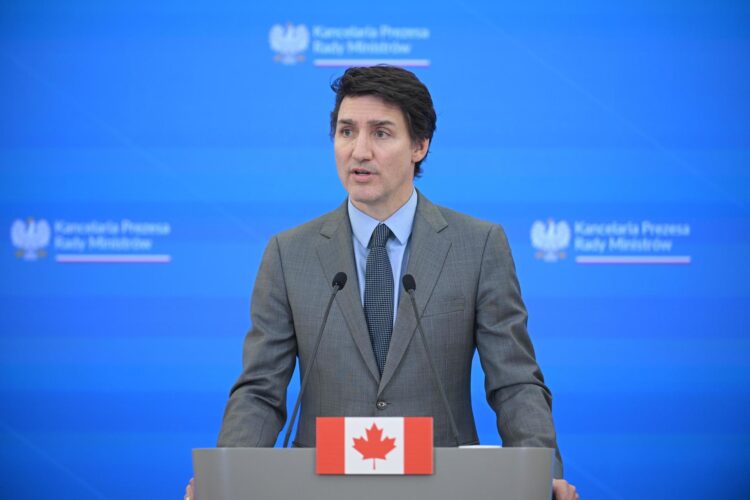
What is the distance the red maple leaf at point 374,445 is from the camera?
1.67 metres

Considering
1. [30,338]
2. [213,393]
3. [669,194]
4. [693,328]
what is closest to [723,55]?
[669,194]

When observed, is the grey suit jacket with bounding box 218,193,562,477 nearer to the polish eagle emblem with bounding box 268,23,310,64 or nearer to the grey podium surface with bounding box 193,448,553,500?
the grey podium surface with bounding box 193,448,553,500

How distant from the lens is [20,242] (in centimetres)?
381

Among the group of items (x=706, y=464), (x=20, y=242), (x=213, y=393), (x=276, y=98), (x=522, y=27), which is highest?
(x=522, y=27)

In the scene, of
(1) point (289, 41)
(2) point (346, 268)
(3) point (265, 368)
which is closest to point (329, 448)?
(3) point (265, 368)

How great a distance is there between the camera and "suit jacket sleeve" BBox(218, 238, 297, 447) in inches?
86.4

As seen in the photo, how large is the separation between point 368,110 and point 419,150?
0.73 feet

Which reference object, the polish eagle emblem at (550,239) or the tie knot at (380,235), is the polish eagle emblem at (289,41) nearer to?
the polish eagle emblem at (550,239)

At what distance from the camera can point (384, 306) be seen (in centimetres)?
233

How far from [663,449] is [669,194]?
1.00 meters

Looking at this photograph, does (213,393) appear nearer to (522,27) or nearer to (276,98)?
(276,98)

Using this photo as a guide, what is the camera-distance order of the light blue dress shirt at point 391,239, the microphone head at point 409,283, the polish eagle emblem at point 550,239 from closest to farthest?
the microphone head at point 409,283 → the light blue dress shirt at point 391,239 → the polish eagle emblem at point 550,239

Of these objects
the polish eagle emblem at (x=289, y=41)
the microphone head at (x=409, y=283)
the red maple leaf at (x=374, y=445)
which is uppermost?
the polish eagle emblem at (x=289, y=41)

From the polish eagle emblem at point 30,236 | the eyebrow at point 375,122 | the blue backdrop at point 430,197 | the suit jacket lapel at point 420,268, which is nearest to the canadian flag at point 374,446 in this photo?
the suit jacket lapel at point 420,268
